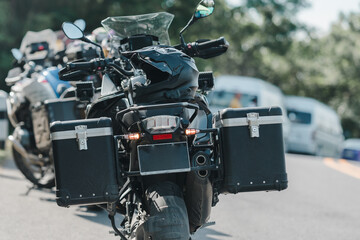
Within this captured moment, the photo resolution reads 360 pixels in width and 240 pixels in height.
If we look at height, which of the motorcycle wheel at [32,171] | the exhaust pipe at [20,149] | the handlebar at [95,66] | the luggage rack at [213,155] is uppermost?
the handlebar at [95,66]

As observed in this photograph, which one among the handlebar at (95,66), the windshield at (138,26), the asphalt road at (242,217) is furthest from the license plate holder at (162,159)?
the asphalt road at (242,217)

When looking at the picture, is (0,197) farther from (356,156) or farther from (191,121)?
(356,156)

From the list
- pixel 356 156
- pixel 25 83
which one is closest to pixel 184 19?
pixel 356 156

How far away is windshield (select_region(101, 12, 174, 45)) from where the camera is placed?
604cm

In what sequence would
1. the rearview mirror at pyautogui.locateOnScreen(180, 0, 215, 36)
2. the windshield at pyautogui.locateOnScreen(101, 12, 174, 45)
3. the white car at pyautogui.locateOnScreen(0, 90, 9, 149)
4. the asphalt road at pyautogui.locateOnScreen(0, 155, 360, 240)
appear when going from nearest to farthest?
1. the rearview mirror at pyautogui.locateOnScreen(180, 0, 215, 36)
2. the windshield at pyautogui.locateOnScreen(101, 12, 174, 45)
3. the asphalt road at pyautogui.locateOnScreen(0, 155, 360, 240)
4. the white car at pyautogui.locateOnScreen(0, 90, 9, 149)

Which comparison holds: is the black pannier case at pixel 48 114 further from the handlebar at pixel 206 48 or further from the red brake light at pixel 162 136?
the red brake light at pixel 162 136

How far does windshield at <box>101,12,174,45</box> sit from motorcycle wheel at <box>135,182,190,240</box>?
1.65 metres

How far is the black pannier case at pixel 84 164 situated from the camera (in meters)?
4.88

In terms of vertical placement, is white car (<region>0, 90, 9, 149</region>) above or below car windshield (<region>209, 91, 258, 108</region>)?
above

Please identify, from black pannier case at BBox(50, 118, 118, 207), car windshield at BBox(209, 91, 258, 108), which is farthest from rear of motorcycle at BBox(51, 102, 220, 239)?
car windshield at BBox(209, 91, 258, 108)

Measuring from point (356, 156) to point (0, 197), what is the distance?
81.2 feet

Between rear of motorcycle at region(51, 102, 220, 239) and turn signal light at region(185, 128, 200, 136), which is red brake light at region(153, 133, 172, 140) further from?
turn signal light at region(185, 128, 200, 136)

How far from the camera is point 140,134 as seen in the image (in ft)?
15.7

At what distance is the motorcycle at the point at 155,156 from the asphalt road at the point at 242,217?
1935 millimetres
